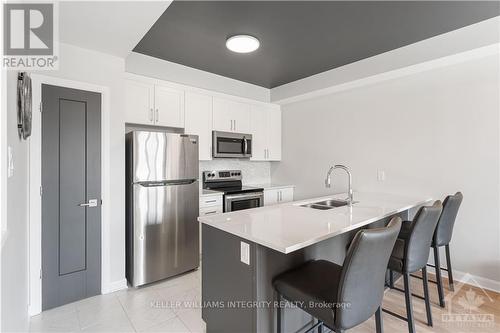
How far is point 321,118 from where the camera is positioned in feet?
13.2

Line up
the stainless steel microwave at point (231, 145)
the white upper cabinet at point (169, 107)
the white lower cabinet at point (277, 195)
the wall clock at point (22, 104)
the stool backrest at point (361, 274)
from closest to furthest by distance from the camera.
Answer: the stool backrest at point (361, 274), the wall clock at point (22, 104), the white upper cabinet at point (169, 107), the stainless steel microwave at point (231, 145), the white lower cabinet at point (277, 195)

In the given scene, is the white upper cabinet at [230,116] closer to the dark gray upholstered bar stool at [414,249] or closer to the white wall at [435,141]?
the white wall at [435,141]

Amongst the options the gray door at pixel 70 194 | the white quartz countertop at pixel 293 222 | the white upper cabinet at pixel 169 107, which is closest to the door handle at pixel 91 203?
the gray door at pixel 70 194

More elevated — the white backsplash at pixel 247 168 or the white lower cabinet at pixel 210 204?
the white backsplash at pixel 247 168

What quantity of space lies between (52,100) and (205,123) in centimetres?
181

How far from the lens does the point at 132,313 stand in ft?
7.18

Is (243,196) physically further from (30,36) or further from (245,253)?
(30,36)

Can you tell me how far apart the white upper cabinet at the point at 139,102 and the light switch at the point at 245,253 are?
2.25 meters

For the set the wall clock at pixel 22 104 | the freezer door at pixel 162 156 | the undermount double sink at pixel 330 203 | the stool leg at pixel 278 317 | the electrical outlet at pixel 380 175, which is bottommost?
the stool leg at pixel 278 317

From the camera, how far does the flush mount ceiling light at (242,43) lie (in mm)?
2594

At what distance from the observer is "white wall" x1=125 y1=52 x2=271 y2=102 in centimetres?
309

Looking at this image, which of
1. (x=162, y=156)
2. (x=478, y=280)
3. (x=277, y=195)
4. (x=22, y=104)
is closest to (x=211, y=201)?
(x=162, y=156)

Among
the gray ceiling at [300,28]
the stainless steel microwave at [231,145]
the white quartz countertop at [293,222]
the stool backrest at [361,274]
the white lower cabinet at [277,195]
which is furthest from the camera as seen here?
the white lower cabinet at [277,195]

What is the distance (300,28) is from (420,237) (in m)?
2.12
